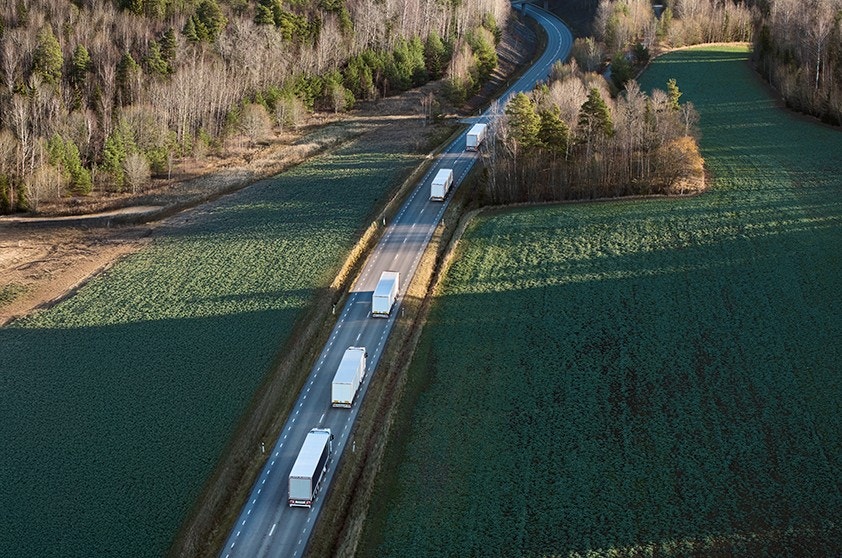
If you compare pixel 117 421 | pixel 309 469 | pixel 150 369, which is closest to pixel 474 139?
pixel 150 369

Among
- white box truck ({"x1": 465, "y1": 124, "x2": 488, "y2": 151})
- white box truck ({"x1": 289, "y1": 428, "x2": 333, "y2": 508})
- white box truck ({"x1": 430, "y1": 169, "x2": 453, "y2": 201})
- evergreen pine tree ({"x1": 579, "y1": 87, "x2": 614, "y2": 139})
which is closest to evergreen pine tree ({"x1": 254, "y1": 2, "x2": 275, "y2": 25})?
white box truck ({"x1": 465, "y1": 124, "x2": 488, "y2": 151})

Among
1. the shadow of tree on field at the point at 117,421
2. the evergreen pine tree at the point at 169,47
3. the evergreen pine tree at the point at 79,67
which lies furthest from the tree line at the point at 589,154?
the evergreen pine tree at the point at 79,67

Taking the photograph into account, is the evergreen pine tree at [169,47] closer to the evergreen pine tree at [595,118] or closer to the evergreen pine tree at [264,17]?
the evergreen pine tree at [264,17]

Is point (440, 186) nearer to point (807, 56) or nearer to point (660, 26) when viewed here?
point (807, 56)

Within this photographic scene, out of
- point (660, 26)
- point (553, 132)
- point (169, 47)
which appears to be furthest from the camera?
point (660, 26)

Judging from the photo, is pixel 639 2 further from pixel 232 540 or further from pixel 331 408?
pixel 232 540

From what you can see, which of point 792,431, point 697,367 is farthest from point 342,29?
point 792,431

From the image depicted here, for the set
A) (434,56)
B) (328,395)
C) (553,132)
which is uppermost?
(434,56)

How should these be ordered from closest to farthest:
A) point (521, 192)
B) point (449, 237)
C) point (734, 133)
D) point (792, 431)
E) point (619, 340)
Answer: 1. point (792, 431)
2. point (619, 340)
3. point (449, 237)
4. point (521, 192)
5. point (734, 133)
